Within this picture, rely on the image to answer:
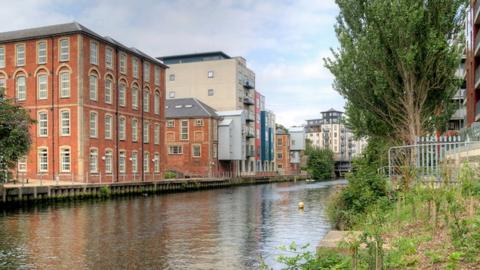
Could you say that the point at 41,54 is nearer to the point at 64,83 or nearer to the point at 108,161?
the point at 64,83

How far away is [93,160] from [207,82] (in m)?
48.1

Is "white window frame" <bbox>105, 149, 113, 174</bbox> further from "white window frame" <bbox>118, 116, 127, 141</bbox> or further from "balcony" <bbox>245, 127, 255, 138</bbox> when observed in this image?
"balcony" <bbox>245, 127, 255, 138</bbox>

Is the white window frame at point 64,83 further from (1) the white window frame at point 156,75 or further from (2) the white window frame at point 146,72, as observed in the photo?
(1) the white window frame at point 156,75

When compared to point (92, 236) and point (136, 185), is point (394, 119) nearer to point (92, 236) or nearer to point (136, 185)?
point (92, 236)

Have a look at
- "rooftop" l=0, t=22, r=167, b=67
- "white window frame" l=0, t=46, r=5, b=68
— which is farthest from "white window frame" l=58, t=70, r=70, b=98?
"white window frame" l=0, t=46, r=5, b=68

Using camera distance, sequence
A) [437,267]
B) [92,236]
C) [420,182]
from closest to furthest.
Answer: [437,267] < [420,182] < [92,236]

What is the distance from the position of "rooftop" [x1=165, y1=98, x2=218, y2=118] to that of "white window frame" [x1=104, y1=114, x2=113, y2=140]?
2721 centimetres

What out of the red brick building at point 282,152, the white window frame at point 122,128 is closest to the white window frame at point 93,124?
the white window frame at point 122,128

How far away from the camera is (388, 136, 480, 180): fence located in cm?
1388

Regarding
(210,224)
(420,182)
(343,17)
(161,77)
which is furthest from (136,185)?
(420,182)

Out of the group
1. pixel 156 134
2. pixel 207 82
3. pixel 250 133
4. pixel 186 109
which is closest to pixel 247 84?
pixel 207 82

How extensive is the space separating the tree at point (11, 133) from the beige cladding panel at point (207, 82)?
58.8 m

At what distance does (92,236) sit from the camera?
19.6m

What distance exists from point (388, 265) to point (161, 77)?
56180 millimetres
